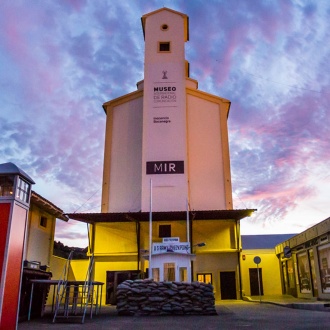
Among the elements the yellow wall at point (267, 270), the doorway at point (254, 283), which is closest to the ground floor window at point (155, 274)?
the yellow wall at point (267, 270)

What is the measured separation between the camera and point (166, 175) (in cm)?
2823

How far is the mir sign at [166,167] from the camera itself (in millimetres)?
28203

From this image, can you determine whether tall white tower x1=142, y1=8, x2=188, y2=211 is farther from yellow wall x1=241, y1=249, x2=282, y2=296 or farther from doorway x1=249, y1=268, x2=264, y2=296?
doorway x1=249, y1=268, x2=264, y2=296

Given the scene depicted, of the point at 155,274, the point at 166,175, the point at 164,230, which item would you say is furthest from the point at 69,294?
the point at 166,175

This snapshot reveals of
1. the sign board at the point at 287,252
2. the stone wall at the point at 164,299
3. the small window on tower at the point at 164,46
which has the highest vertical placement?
the small window on tower at the point at 164,46

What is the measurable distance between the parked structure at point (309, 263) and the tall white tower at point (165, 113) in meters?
8.38

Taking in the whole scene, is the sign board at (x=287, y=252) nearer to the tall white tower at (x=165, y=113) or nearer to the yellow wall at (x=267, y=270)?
the yellow wall at (x=267, y=270)

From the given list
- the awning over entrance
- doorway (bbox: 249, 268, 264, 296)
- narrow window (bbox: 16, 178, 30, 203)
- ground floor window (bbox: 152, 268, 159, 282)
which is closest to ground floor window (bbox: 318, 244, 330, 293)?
the awning over entrance

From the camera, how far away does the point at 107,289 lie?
2505cm

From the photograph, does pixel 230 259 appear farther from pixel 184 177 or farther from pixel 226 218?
pixel 184 177

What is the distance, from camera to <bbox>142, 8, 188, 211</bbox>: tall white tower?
2778 centimetres

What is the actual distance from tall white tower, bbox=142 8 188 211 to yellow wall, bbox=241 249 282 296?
7636 millimetres

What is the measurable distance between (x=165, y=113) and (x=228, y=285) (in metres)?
13.7

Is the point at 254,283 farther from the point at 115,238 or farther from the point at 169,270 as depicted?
the point at 169,270
